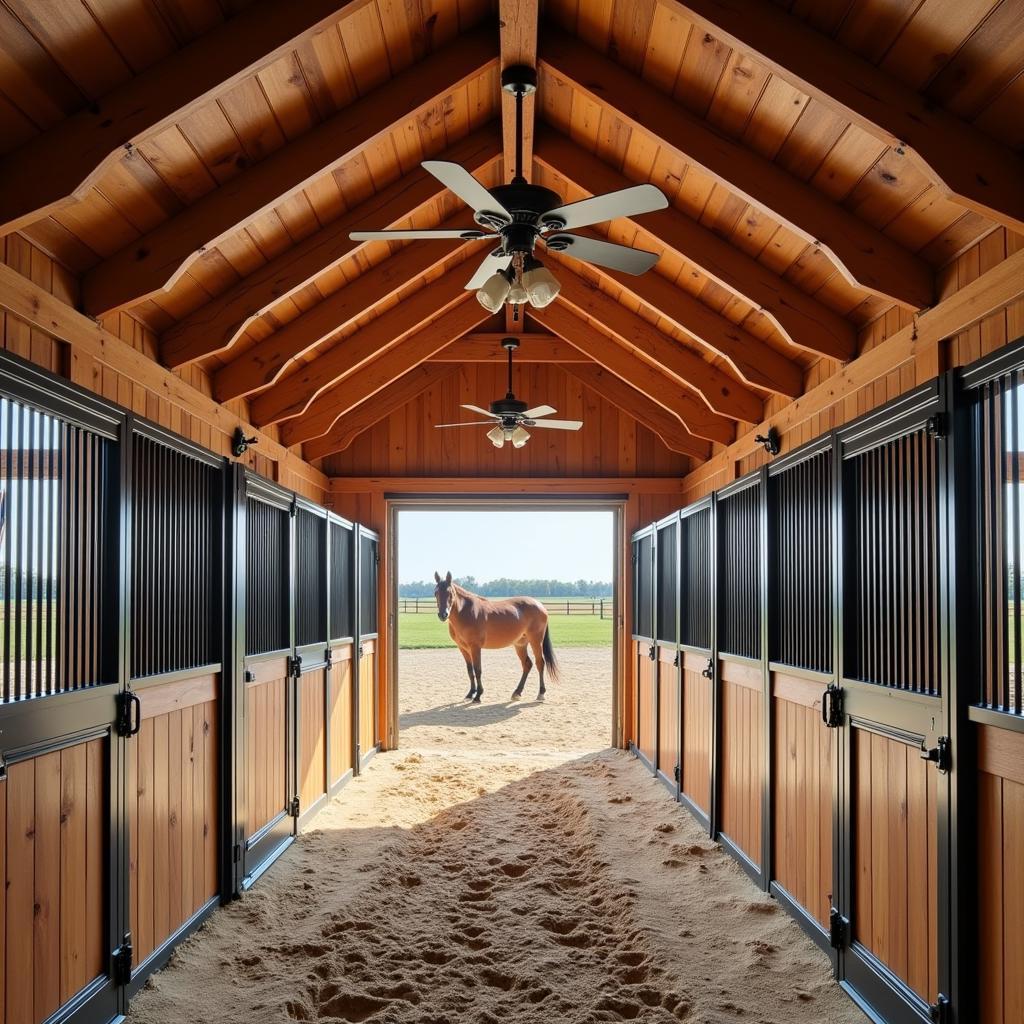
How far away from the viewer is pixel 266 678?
402 cm

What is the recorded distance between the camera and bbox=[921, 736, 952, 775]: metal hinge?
2115mm

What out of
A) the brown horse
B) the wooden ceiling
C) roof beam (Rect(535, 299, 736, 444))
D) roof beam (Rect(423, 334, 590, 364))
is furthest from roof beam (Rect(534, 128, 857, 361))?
the brown horse

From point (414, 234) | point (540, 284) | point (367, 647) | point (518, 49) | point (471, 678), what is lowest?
point (471, 678)

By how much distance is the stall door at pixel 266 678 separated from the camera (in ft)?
12.3

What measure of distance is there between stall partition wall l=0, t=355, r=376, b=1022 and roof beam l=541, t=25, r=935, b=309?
73.4 inches

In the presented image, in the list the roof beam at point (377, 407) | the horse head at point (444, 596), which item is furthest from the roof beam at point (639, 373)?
the horse head at point (444, 596)

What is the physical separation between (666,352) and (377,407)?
2512 mm

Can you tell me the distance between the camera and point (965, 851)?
80.4 inches

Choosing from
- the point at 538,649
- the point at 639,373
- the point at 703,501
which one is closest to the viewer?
the point at 703,501

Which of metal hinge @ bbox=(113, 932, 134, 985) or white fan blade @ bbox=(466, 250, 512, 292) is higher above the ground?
white fan blade @ bbox=(466, 250, 512, 292)

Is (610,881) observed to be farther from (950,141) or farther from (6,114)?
(6,114)

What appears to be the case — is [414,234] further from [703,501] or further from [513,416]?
[513,416]

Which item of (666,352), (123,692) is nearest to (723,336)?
(666,352)

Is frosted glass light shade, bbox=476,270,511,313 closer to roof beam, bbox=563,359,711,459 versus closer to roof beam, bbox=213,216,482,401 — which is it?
roof beam, bbox=213,216,482,401
